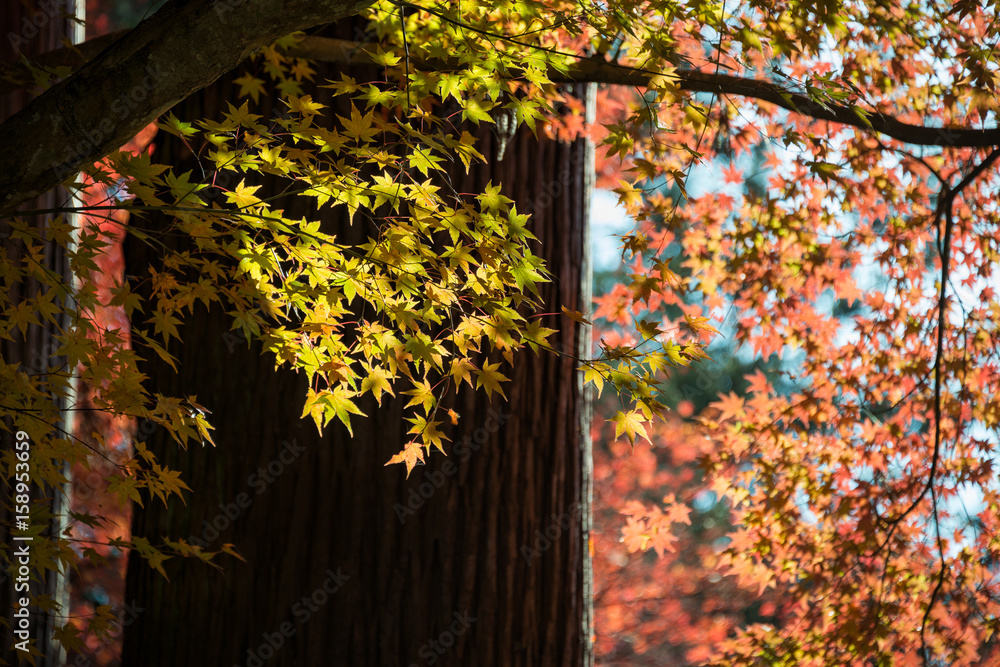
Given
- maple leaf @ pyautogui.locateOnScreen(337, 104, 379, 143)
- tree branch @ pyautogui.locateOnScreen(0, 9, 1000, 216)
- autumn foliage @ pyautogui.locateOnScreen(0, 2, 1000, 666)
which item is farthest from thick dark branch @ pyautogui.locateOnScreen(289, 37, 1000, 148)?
tree branch @ pyautogui.locateOnScreen(0, 9, 1000, 216)

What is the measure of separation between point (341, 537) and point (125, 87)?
66.4 inches

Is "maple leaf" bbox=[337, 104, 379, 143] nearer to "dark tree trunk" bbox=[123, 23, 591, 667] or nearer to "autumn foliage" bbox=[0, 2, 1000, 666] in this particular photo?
"autumn foliage" bbox=[0, 2, 1000, 666]

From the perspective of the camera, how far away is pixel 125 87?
158cm

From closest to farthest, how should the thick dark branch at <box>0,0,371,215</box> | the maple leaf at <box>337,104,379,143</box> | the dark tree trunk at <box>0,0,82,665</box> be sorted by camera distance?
the thick dark branch at <box>0,0,371,215</box>
the maple leaf at <box>337,104,379,143</box>
the dark tree trunk at <box>0,0,82,665</box>

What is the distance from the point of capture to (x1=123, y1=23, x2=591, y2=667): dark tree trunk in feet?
9.00

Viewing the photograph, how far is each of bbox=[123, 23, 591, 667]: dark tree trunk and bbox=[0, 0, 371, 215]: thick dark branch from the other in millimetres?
1295

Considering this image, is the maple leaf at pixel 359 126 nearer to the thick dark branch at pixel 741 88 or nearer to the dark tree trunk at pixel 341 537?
the thick dark branch at pixel 741 88

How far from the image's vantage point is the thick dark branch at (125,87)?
1.57 m

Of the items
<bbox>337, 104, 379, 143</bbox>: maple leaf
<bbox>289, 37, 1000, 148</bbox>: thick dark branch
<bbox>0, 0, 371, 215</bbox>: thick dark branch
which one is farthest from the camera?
<bbox>289, 37, 1000, 148</bbox>: thick dark branch

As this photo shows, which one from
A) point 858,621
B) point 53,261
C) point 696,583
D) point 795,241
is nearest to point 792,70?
point 795,241

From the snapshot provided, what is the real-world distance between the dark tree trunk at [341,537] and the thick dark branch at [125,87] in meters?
1.29

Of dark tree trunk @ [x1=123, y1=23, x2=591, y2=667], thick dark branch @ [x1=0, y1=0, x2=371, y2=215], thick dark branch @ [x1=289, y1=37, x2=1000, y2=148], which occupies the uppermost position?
thick dark branch @ [x1=289, y1=37, x2=1000, y2=148]

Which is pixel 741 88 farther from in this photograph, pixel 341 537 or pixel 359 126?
pixel 341 537

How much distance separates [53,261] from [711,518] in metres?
12.0
